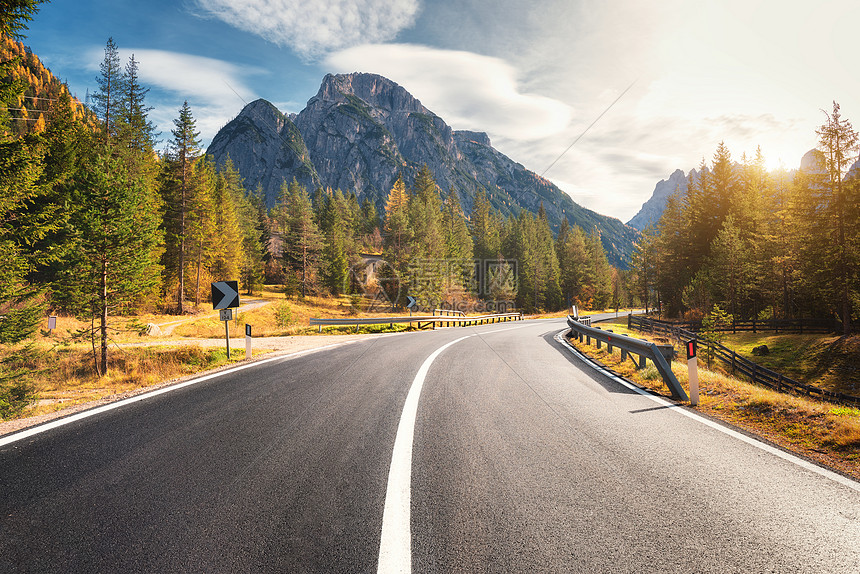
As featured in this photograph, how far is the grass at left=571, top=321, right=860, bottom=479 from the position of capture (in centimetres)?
416

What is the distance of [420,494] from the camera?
9.86ft

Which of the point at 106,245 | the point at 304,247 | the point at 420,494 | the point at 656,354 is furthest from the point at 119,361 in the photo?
the point at 304,247

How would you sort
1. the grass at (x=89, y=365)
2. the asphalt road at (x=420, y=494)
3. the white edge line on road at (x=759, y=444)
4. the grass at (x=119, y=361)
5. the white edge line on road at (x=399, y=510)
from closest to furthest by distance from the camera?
the white edge line on road at (x=399, y=510), the asphalt road at (x=420, y=494), the white edge line on road at (x=759, y=444), the grass at (x=119, y=361), the grass at (x=89, y=365)

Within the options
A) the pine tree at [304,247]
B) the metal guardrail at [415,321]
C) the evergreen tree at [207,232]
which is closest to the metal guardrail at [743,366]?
the metal guardrail at [415,321]

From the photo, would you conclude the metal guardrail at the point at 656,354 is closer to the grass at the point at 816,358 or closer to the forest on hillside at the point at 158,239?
the forest on hillside at the point at 158,239

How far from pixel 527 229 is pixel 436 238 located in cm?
3316

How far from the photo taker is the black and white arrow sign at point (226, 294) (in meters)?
11.5

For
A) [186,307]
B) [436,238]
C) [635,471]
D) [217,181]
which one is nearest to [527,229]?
[436,238]

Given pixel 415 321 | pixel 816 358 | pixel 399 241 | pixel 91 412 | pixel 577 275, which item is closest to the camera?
pixel 91 412

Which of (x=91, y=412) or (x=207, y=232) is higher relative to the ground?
(x=207, y=232)

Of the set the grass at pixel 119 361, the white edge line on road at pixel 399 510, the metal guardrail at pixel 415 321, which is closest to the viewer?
the white edge line on road at pixel 399 510

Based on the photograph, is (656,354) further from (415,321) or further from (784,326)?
(784,326)

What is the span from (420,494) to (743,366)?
717 inches

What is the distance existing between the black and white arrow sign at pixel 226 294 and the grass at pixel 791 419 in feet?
38.5
